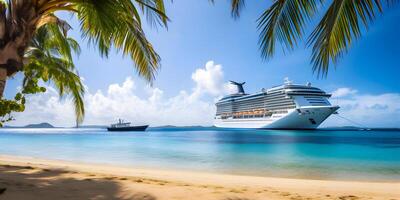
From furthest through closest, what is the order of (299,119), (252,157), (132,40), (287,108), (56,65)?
(287,108)
(299,119)
(252,157)
(56,65)
(132,40)

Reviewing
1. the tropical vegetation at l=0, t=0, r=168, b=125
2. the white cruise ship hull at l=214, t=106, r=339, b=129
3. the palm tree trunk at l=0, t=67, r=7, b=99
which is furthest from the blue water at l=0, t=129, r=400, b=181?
the white cruise ship hull at l=214, t=106, r=339, b=129

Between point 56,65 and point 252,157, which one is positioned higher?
point 56,65

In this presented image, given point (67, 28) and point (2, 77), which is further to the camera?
point (67, 28)

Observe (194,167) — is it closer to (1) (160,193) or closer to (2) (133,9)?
(1) (160,193)

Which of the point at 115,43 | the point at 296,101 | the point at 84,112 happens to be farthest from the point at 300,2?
the point at 296,101

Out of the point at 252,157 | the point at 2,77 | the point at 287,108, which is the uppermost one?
the point at 287,108

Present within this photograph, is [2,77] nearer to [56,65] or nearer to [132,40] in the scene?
[132,40]

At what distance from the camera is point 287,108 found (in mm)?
47000

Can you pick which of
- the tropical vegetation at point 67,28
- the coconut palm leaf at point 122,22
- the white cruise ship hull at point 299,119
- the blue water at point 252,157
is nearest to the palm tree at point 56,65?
the tropical vegetation at point 67,28

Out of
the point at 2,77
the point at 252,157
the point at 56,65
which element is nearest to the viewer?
the point at 2,77

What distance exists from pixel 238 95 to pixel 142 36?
60.1 meters

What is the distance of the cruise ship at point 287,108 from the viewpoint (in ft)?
149

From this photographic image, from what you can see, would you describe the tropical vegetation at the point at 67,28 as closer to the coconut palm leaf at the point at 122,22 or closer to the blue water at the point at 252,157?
the coconut palm leaf at the point at 122,22

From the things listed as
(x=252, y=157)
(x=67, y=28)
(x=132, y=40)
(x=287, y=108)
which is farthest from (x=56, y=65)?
(x=287, y=108)
